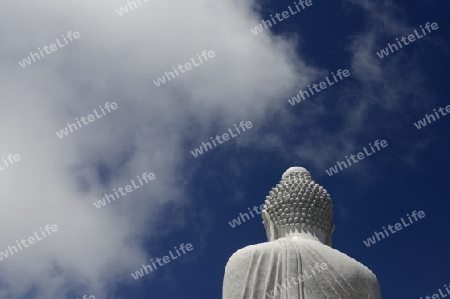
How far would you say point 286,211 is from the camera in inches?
443

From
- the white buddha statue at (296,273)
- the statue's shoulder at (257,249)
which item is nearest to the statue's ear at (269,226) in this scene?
the white buddha statue at (296,273)

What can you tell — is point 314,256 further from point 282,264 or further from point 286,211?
point 286,211

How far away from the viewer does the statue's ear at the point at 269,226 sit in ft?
37.2

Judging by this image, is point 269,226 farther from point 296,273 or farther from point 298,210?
point 296,273

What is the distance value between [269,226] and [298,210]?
67 centimetres

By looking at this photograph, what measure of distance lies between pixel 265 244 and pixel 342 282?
1.39 m

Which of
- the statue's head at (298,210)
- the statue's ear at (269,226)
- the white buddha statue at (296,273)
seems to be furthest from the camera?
the statue's ear at (269,226)

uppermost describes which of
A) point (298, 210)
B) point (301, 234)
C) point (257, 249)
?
point (298, 210)

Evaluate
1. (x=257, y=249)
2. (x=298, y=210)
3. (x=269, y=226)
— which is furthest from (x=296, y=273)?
(x=269, y=226)

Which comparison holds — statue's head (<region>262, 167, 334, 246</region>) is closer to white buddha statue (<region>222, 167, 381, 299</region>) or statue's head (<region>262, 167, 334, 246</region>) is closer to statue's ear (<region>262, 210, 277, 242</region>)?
statue's ear (<region>262, 210, 277, 242</region>)

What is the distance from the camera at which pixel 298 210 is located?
1123cm

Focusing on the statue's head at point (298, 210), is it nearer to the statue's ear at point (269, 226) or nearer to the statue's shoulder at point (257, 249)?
the statue's ear at point (269, 226)

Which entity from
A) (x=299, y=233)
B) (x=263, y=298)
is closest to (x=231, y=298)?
(x=263, y=298)

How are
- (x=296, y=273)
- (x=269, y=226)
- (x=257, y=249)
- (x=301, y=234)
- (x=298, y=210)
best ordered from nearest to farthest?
1. (x=296, y=273)
2. (x=257, y=249)
3. (x=301, y=234)
4. (x=298, y=210)
5. (x=269, y=226)
